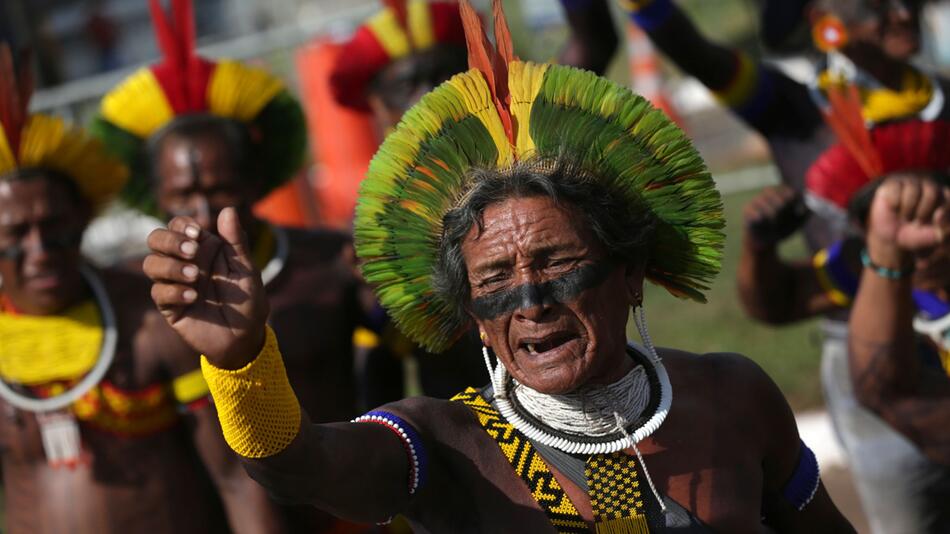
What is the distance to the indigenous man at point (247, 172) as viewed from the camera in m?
4.64

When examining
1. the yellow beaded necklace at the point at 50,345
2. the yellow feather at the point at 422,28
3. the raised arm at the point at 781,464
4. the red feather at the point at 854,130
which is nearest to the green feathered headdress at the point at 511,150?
the raised arm at the point at 781,464

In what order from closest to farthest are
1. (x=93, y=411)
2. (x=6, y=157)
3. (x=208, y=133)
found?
(x=93, y=411), (x=6, y=157), (x=208, y=133)

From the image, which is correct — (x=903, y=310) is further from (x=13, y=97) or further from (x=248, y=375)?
(x=13, y=97)

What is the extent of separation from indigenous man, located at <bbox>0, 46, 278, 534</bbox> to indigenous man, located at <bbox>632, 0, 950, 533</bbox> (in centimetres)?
200

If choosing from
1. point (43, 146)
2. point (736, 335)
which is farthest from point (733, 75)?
point (736, 335)

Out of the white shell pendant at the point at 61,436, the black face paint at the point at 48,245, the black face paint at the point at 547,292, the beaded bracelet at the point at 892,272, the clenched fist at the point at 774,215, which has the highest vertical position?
the black face paint at the point at 547,292

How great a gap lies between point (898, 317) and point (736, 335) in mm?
5125

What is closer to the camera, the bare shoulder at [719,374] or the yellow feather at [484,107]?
the yellow feather at [484,107]

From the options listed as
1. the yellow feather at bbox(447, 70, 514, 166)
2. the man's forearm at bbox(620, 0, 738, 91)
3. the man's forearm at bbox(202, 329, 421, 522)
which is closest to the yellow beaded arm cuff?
the man's forearm at bbox(202, 329, 421, 522)

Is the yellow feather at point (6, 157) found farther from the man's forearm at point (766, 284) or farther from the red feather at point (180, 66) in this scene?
the man's forearm at point (766, 284)

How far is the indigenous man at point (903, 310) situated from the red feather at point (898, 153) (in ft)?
0.30

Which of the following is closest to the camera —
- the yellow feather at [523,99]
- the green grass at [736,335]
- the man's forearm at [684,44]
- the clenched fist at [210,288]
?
the clenched fist at [210,288]

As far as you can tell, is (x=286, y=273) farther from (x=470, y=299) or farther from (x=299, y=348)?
(x=470, y=299)

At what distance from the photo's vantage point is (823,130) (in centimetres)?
525
